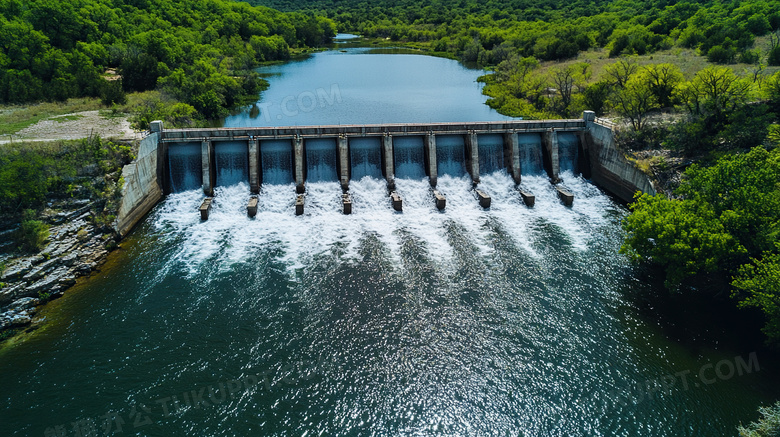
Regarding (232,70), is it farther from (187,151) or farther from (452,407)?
(452,407)

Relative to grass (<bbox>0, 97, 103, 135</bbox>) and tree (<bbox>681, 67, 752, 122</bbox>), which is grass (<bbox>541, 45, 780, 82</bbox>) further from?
grass (<bbox>0, 97, 103, 135</bbox>)

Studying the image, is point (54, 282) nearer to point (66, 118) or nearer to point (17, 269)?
point (17, 269)

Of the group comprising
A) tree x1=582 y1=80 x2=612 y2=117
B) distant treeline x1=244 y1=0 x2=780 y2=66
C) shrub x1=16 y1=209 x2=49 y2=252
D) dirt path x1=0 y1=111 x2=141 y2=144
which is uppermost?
distant treeline x1=244 y1=0 x2=780 y2=66

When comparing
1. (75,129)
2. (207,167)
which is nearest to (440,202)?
(207,167)

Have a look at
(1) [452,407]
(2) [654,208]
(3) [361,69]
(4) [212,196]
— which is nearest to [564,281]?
(2) [654,208]

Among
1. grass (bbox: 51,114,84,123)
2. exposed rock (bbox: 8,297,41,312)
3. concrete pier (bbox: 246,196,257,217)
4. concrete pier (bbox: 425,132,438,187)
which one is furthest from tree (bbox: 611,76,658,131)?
grass (bbox: 51,114,84,123)
